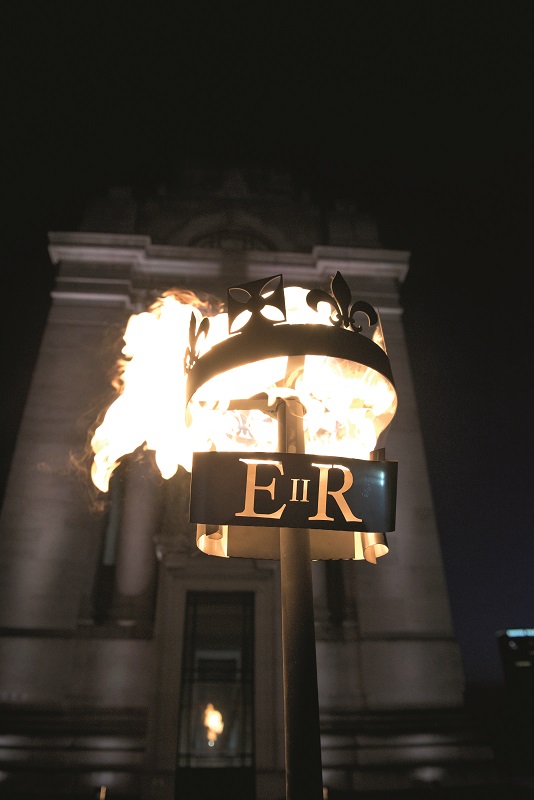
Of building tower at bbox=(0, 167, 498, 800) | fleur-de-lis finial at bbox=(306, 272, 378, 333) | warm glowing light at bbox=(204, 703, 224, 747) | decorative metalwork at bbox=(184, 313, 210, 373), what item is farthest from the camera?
warm glowing light at bbox=(204, 703, 224, 747)

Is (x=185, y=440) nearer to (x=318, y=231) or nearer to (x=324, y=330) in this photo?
(x=324, y=330)

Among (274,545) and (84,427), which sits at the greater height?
(84,427)

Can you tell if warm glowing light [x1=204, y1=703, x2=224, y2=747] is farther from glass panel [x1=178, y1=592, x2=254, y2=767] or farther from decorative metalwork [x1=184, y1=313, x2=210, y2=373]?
decorative metalwork [x1=184, y1=313, x2=210, y2=373]

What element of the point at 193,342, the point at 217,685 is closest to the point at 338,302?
the point at 193,342

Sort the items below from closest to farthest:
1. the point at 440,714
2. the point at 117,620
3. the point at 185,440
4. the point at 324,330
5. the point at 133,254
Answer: the point at 324,330, the point at 185,440, the point at 440,714, the point at 117,620, the point at 133,254

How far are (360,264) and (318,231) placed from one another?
2.53m

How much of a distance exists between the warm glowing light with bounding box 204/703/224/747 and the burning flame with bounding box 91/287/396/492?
69.4 feet

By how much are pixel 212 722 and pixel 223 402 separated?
75.0 feet

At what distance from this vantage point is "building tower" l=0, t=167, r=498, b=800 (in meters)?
9.71

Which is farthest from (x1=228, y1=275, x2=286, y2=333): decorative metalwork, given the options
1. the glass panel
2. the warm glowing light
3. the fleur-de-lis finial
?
the warm glowing light

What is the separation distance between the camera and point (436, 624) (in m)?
11.4

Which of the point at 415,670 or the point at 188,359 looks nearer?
the point at 188,359

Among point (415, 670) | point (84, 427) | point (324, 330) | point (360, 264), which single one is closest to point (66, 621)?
point (84, 427)

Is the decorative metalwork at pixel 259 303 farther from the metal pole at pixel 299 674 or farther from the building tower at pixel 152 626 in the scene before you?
the building tower at pixel 152 626
